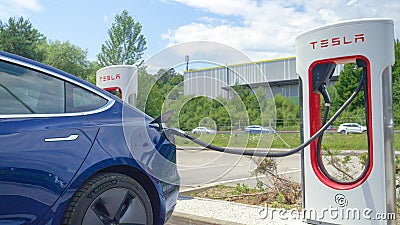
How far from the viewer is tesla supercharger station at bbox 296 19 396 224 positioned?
12.1 feet

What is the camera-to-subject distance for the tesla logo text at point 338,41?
3744 mm

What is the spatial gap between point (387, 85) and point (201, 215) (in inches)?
98.3

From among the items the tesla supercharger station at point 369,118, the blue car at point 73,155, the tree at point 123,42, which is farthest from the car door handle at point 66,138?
the tree at point 123,42

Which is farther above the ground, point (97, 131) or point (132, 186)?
point (97, 131)

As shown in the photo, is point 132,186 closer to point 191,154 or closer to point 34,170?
point 34,170

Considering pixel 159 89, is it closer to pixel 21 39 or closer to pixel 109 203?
pixel 109 203

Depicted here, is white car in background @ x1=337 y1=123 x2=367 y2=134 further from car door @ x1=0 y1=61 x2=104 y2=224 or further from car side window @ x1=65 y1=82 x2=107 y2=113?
car door @ x1=0 y1=61 x2=104 y2=224

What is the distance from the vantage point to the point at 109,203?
9.29ft

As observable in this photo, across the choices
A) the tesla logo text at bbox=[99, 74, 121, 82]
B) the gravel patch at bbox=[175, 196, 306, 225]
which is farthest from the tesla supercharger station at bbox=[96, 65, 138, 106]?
the gravel patch at bbox=[175, 196, 306, 225]

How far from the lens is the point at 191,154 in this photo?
4133 mm

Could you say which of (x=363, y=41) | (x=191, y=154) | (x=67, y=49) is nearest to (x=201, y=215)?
(x=191, y=154)

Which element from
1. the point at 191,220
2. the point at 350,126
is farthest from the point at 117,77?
the point at 350,126

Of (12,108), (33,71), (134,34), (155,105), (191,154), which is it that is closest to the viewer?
(12,108)

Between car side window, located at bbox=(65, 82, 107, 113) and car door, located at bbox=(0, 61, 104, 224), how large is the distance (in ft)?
0.05
